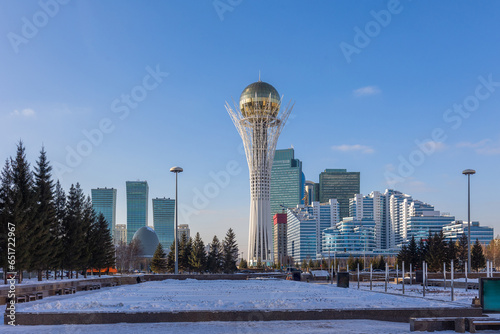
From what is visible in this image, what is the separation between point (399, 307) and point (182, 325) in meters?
6.99

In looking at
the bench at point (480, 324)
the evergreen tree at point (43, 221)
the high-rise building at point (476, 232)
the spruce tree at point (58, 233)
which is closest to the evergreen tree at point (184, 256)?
the spruce tree at point (58, 233)

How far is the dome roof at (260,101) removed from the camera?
96312 mm

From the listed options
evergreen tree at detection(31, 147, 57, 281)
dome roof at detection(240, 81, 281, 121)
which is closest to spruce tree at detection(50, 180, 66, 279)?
evergreen tree at detection(31, 147, 57, 281)

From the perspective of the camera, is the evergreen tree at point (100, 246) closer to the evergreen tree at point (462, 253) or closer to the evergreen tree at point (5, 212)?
the evergreen tree at point (5, 212)

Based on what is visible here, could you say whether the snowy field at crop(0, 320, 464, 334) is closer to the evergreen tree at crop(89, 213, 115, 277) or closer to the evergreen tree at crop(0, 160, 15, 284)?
the evergreen tree at crop(0, 160, 15, 284)

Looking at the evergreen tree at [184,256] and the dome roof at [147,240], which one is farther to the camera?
the dome roof at [147,240]

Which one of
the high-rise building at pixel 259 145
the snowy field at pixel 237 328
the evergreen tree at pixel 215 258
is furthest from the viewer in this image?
the high-rise building at pixel 259 145

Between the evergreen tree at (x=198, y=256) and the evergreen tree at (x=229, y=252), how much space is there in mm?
3086

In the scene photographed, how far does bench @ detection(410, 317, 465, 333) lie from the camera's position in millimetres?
12711

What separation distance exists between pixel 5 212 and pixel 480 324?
30.0 m

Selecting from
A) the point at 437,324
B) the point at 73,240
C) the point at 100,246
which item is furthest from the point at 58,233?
the point at 437,324

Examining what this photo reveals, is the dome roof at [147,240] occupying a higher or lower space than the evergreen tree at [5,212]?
lower

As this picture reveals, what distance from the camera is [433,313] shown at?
1576 centimetres

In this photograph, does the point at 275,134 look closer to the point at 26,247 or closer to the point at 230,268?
the point at 230,268
